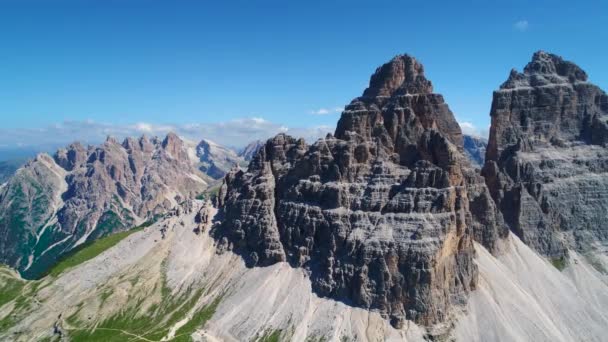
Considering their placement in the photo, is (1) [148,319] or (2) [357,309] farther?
(1) [148,319]

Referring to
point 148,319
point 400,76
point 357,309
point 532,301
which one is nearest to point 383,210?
point 357,309

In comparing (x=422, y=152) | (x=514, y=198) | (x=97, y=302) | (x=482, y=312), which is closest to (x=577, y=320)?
(x=482, y=312)

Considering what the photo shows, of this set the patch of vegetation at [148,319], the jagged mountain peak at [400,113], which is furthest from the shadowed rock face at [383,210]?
the patch of vegetation at [148,319]

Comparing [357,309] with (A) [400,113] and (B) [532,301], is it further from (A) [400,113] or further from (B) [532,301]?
(A) [400,113]

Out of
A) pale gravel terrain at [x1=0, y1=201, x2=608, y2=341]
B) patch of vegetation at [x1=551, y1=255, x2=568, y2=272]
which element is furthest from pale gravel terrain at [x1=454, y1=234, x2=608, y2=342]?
patch of vegetation at [x1=551, y1=255, x2=568, y2=272]

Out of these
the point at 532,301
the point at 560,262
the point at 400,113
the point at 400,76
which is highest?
the point at 400,76

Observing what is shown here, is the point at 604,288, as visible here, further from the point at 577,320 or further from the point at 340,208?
the point at 340,208

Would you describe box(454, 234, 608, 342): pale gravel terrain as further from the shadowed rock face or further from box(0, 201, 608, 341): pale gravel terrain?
the shadowed rock face
